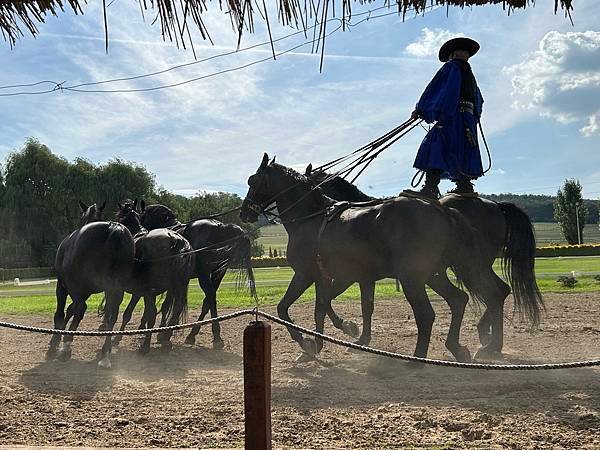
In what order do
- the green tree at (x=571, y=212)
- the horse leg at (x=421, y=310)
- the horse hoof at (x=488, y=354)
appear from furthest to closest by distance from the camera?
the green tree at (x=571, y=212), the horse hoof at (x=488, y=354), the horse leg at (x=421, y=310)

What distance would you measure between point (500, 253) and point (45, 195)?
116ft

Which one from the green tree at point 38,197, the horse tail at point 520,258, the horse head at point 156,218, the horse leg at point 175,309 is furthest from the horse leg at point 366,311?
the green tree at point 38,197

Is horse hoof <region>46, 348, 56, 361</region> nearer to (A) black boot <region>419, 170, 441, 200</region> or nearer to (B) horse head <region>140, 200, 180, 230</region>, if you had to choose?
(B) horse head <region>140, 200, 180, 230</region>

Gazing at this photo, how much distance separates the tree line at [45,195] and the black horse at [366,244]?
1195 inches

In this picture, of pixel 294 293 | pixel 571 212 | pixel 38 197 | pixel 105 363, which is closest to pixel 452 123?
pixel 294 293

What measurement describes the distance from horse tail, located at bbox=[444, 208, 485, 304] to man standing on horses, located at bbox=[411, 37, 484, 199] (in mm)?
Result: 465

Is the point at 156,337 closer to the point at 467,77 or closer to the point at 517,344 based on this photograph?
the point at 517,344

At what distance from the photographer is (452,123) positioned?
20.7 ft

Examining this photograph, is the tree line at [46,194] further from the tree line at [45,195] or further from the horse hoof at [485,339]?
the horse hoof at [485,339]

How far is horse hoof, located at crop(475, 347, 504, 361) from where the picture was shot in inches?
248

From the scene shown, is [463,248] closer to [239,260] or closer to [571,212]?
[239,260]

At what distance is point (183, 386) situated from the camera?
5.31m

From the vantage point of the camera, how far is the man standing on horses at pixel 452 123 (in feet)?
20.1

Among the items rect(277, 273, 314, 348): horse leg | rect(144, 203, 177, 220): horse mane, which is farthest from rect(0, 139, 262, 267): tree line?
rect(277, 273, 314, 348): horse leg
